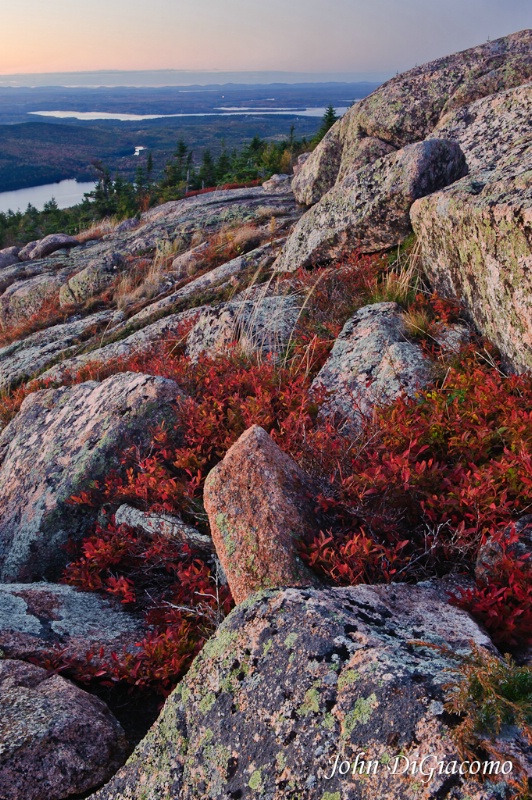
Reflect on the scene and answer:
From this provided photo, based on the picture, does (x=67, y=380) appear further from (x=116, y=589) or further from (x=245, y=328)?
(x=116, y=589)

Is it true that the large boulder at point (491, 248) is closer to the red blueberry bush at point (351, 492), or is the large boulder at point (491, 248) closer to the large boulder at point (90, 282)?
the red blueberry bush at point (351, 492)

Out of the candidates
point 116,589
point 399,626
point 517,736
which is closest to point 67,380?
point 116,589

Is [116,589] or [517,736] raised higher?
[517,736]

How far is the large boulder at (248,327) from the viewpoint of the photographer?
7461 mm

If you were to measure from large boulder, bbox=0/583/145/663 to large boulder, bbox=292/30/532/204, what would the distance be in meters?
13.7

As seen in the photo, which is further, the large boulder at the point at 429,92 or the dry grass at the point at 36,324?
the dry grass at the point at 36,324

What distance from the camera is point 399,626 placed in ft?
9.37

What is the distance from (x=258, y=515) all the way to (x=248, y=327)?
4.38 meters

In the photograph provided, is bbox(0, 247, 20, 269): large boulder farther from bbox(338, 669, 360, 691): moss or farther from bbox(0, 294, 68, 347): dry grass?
bbox(338, 669, 360, 691): moss

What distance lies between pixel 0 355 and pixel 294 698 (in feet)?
51.3

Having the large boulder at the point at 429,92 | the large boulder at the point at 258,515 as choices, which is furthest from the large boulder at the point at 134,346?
the large boulder at the point at 429,92

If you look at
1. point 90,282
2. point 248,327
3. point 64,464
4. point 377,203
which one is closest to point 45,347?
point 90,282

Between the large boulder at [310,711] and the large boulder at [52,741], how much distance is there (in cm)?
31

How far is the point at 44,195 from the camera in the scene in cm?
16488
